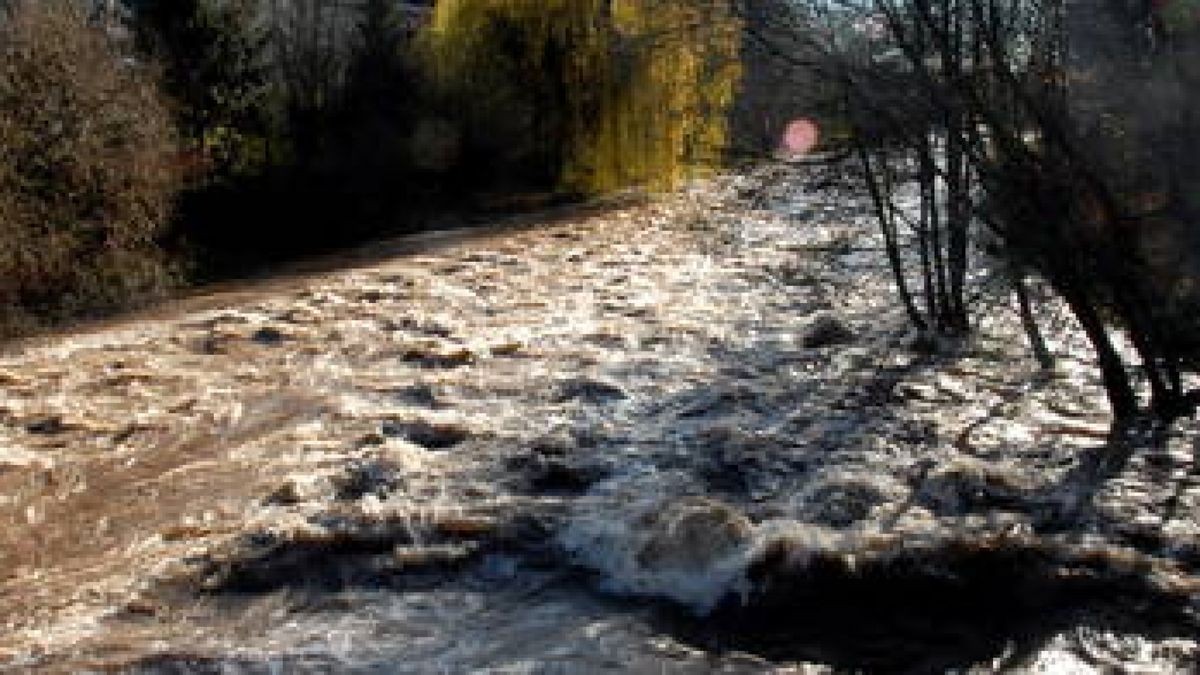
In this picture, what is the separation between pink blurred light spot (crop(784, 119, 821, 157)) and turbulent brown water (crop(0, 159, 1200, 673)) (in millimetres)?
1210

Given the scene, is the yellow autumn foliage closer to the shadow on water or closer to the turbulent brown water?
the turbulent brown water

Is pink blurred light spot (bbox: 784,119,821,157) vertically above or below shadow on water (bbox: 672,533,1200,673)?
above

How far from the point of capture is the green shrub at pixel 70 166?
1825 centimetres

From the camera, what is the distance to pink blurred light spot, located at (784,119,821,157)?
14597 millimetres

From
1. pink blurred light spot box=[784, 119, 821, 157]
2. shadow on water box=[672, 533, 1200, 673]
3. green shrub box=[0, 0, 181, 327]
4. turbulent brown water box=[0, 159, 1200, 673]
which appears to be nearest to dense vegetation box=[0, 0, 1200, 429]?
green shrub box=[0, 0, 181, 327]

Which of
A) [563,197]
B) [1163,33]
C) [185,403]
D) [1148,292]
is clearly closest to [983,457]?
[1148,292]

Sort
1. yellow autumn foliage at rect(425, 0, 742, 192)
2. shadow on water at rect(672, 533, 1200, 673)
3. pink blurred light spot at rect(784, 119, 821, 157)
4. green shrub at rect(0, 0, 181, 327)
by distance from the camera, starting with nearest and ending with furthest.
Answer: shadow on water at rect(672, 533, 1200, 673) < pink blurred light spot at rect(784, 119, 821, 157) < green shrub at rect(0, 0, 181, 327) < yellow autumn foliage at rect(425, 0, 742, 192)

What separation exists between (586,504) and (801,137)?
8.04m

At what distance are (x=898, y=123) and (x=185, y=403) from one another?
6599 millimetres

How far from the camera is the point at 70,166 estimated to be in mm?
19062

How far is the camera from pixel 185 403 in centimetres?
1166

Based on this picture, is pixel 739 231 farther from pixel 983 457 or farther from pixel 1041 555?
pixel 1041 555

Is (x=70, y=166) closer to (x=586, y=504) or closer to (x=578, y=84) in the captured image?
(x=586, y=504)

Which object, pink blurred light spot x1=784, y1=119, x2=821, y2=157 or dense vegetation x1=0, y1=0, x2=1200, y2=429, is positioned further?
pink blurred light spot x1=784, y1=119, x2=821, y2=157
